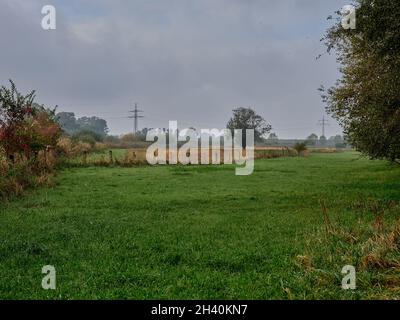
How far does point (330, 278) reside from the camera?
5.98 metres

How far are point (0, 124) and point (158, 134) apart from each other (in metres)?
32.9

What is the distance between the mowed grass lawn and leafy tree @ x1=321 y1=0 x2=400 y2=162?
7.91 ft

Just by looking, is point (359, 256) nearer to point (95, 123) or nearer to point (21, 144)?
point (21, 144)

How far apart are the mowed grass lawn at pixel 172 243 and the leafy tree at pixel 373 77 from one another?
241 centimetres

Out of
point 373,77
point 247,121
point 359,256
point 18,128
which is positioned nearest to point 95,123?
point 247,121

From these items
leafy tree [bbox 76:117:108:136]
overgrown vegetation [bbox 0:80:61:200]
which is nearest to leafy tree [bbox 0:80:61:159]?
overgrown vegetation [bbox 0:80:61:200]

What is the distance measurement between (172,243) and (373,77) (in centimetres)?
868

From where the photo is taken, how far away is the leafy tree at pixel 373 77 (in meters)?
10.4

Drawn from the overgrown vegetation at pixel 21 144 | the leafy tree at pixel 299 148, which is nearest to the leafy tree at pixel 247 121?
the leafy tree at pixel 299 148

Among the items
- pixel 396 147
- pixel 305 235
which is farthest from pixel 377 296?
pixel 396 147

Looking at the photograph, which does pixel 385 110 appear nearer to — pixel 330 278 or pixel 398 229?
pixel 398 229

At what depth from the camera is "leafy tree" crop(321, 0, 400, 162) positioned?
410 inches

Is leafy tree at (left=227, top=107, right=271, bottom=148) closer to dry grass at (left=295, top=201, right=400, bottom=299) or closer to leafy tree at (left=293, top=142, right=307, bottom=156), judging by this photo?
leafy tree at (left=293, top=142, right=307, bottom=156)
